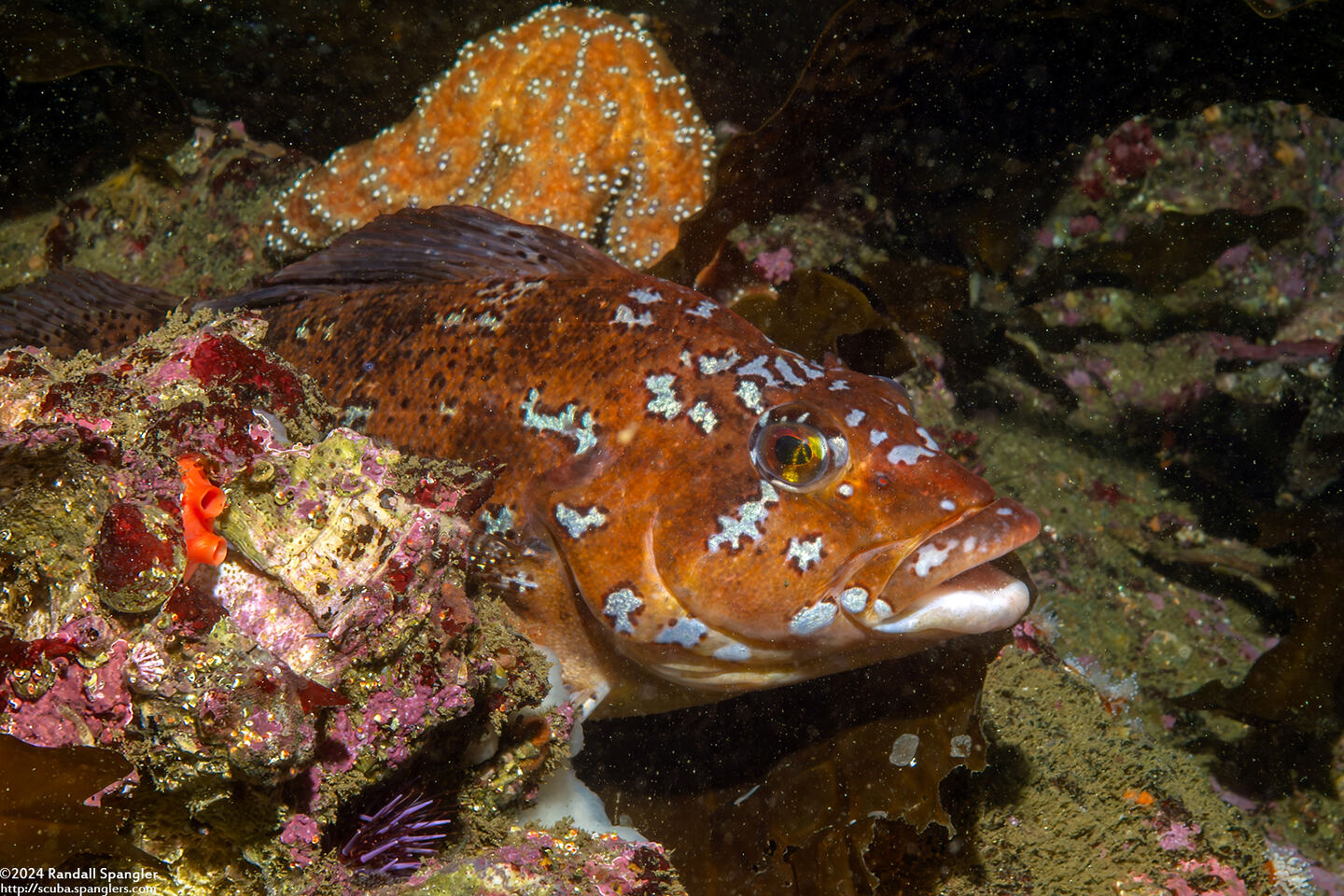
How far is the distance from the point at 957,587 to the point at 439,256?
2483mm

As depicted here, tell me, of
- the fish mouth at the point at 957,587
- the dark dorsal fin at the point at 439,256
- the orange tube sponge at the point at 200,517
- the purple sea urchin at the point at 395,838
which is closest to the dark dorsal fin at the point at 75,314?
the dark dorsal fin at the point at 439,256

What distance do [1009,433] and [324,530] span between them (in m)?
4.90

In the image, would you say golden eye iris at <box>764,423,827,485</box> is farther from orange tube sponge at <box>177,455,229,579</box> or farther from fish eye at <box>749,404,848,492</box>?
orange tube sponge at <box>177,455,229,579</box>

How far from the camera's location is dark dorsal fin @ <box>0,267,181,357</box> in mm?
3381

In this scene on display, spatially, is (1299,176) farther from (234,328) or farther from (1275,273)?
(234,328)

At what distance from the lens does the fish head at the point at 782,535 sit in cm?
237

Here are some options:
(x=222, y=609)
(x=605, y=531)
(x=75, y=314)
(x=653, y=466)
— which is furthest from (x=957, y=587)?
(x=75, y=314)

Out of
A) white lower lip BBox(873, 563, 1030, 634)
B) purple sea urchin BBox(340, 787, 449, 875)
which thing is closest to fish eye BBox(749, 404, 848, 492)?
white lower lip BBox(873, 563, 1030, 634)

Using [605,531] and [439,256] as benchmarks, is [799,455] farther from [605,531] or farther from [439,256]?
[439,256]

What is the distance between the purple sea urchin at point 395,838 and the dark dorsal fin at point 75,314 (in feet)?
8.30

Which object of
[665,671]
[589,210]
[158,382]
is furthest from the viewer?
[589,210]

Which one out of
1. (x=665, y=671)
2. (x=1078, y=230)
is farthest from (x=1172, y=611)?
(x=665, y=671)

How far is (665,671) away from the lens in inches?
107

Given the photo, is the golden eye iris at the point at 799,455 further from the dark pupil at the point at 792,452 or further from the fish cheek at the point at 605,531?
the fish cheek at the point at 605,531
